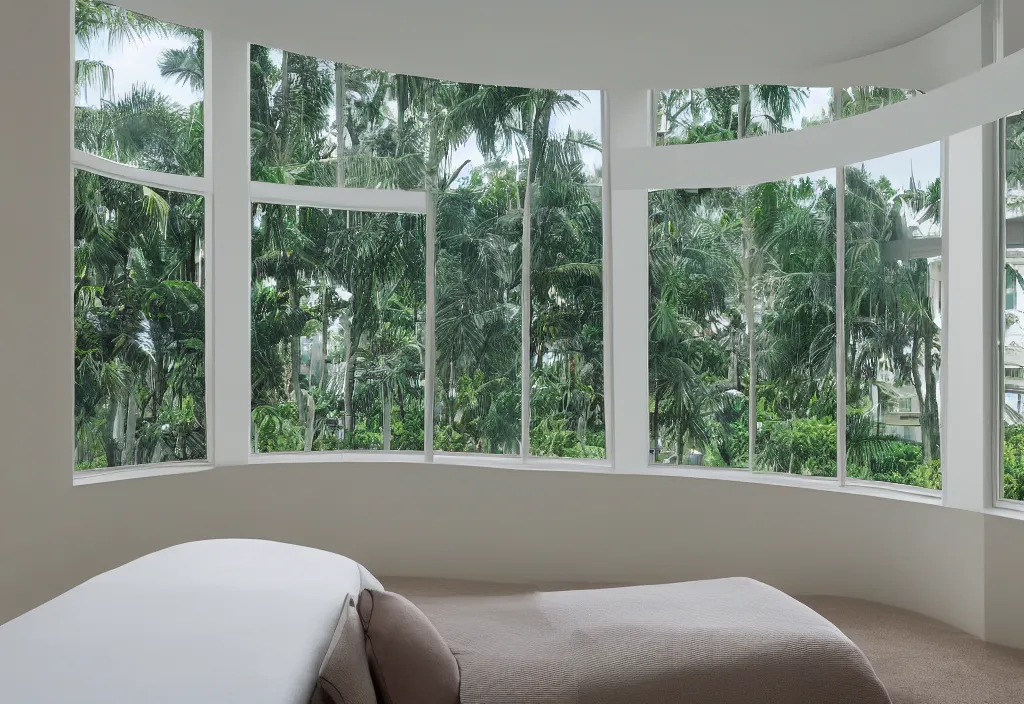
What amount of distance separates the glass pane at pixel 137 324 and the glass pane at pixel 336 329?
0.47m

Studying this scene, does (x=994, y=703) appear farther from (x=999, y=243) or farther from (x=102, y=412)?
(x=102, y=412)

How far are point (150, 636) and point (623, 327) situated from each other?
14.4ft

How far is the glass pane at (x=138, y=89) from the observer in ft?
16.6

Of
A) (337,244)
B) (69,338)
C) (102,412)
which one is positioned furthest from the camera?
(337,244)

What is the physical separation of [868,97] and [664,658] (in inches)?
168

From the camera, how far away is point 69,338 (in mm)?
4352

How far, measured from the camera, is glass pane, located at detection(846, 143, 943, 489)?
4914 millimetres

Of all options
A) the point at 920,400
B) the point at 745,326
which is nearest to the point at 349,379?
the point at 745,326

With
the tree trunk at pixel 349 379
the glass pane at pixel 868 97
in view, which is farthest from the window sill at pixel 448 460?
the glass pane at pixel 868 97

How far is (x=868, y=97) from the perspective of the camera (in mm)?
5277

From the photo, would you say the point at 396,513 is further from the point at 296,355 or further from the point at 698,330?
the point at 698,330

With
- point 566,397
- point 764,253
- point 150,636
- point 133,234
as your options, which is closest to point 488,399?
point 566,397

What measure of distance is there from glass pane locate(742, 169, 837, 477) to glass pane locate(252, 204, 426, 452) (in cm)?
256

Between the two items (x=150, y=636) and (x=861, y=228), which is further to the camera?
(x=861, y=228)
